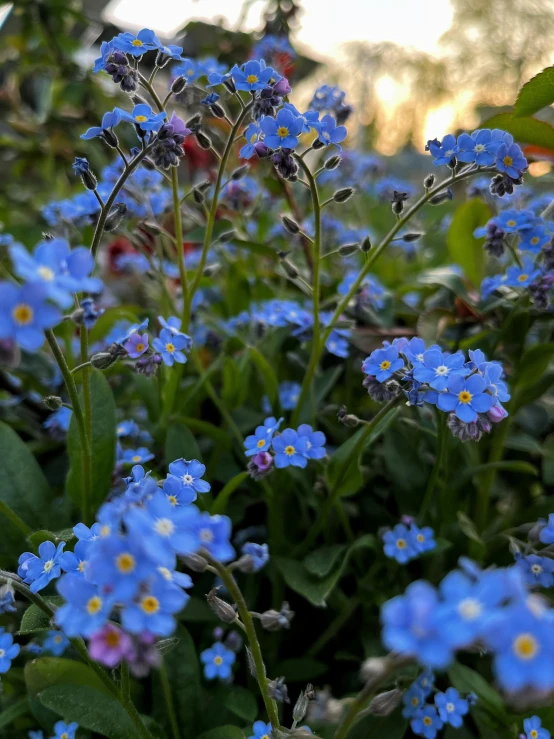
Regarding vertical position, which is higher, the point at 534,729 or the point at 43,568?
the point at 43,568

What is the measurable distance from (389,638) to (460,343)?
38.9 inches

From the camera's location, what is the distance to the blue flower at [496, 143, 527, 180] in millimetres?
945

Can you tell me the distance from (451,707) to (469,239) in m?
1.11

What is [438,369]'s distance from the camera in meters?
0.84

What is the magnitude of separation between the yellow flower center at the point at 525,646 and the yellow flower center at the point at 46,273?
16.7 inches

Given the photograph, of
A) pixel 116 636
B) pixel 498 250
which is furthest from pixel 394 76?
pixel 116 636

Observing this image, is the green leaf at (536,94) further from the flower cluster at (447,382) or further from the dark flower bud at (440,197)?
the flower cluster at (447,382)

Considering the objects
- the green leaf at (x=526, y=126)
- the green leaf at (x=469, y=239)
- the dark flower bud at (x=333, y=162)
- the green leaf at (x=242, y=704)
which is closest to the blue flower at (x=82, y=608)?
the green leaf at (x=242, y=704)

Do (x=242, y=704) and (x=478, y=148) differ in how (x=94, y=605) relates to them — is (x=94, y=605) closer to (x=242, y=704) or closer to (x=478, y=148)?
(x=242, y=704)

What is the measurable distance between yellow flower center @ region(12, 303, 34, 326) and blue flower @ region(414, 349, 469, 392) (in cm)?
50

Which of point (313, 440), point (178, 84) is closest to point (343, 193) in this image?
point (178, 84)

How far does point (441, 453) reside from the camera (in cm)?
103

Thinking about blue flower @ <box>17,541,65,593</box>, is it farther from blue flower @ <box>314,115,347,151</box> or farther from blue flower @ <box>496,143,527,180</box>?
blue flower @ <box>496,143,527,180</box>

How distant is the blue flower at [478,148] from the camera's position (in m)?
0.94
